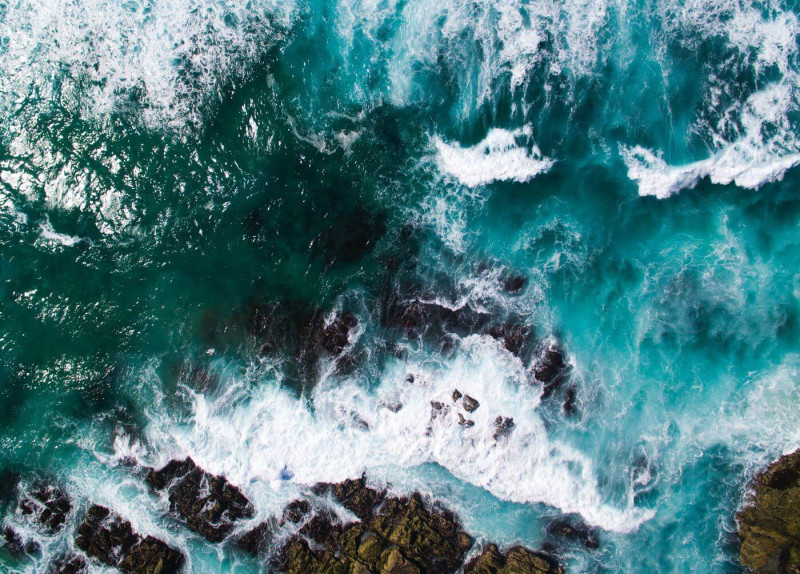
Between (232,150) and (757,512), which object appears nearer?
(757,512)

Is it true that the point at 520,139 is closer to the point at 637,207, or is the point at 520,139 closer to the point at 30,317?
the point at 637,207

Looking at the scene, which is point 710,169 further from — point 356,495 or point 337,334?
point 356,495

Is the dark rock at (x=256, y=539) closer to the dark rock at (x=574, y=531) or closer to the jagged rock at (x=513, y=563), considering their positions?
the jagged rock at (x=513, y=563)

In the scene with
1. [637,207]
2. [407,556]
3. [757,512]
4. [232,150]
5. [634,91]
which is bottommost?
[407,556]

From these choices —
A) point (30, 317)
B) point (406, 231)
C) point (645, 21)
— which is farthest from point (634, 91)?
point (30, 317)

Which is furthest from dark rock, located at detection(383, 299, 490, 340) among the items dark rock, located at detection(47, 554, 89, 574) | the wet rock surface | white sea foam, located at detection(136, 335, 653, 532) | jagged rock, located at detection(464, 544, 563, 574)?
dark rock, located at detection(47, 554, 89, 574)

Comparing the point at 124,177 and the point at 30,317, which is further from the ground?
the point at 124,177

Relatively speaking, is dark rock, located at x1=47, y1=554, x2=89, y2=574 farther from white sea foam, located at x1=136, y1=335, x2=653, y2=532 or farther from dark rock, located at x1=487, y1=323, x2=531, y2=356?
dark rock, located at x1=487, y1=323, x2=531, y2=356

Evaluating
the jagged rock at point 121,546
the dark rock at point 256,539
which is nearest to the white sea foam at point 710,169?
the dark rock at point 256,539
